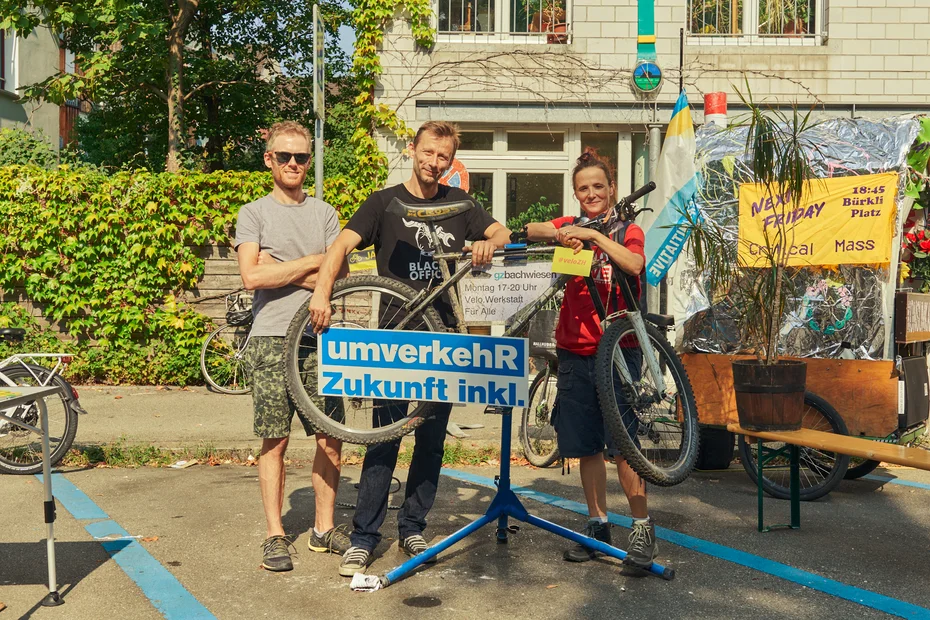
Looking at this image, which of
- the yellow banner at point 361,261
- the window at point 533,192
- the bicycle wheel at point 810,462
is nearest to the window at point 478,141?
the window at point 533,192

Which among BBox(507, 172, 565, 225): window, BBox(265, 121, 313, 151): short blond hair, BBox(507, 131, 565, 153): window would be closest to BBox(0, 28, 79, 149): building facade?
BBox(507, 131, 565, 153): window

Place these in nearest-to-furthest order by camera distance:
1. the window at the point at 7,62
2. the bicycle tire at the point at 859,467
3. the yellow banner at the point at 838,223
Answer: the yellow banner at the point at 838,223, the bicycle tire at the point at 859,467, the window at the point at 7,62

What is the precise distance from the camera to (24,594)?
4285mm

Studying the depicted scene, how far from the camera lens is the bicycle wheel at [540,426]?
7.28m

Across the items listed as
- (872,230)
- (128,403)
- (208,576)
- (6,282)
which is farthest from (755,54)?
(208,576)

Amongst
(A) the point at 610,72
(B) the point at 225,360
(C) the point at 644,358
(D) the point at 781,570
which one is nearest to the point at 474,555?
(C) the point at 644,358

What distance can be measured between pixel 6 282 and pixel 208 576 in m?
7.11

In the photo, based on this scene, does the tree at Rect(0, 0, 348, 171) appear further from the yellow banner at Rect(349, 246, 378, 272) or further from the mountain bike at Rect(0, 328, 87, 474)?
the mountain bike at Rect(0, 328, 87, 474)

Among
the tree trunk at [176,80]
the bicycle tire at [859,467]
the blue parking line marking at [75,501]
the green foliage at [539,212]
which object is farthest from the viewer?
the tree trunk at [176,80]

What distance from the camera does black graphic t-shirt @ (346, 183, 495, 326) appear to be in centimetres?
467

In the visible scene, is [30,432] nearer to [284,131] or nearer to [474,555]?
[284,131]

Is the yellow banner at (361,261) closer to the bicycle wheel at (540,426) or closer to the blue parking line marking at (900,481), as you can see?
the bicycle wheel at (540,426)

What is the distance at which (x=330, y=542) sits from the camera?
4.95 meters

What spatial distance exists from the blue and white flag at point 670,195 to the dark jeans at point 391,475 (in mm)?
3765
